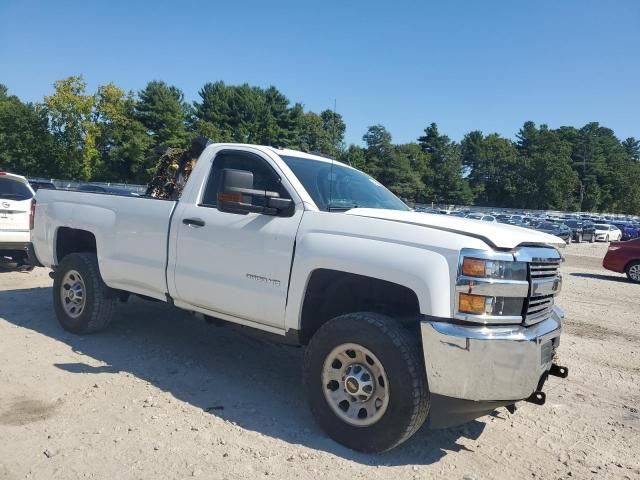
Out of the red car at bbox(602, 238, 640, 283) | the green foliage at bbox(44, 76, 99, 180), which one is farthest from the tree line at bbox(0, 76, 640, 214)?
the red car at bbox(602, 238, 640, 283)

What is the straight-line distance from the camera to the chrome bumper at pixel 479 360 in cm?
311

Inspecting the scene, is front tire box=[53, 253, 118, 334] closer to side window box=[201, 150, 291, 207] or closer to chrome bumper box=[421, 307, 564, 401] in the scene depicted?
side window box=[201, 150, 291, 207]

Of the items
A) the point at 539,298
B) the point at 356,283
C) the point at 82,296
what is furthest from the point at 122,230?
the point at 539,298

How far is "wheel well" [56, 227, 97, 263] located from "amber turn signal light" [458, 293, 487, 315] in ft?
14.6

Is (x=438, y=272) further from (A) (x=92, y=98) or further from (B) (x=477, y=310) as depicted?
(A) (x=92, y=98)

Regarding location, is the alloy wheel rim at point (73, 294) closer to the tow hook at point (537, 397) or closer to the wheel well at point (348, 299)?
the wheel well at point (348, 299)

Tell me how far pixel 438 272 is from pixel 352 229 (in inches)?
28.5

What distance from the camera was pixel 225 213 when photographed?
4383 millimetres

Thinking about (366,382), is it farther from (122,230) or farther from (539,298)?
(122,230)

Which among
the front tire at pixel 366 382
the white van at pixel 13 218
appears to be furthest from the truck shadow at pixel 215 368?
the white van at pixel 13 218

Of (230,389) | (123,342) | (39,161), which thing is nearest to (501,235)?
(230,389)

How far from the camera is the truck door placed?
156 inches

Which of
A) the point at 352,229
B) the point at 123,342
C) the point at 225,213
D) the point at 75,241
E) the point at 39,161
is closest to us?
the point at 352,229

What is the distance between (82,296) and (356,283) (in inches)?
133
